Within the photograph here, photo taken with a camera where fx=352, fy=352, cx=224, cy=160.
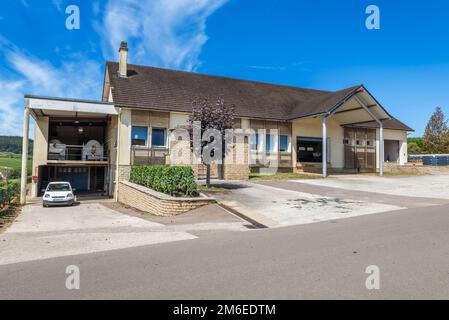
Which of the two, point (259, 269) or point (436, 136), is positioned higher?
point (436, 136)

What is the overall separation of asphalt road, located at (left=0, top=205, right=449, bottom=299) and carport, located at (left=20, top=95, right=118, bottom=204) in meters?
15.9

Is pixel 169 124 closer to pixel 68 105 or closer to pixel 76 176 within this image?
pixel 68 105

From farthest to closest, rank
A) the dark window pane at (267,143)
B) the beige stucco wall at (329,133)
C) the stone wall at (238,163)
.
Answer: the beige stucco wall at (329,133)
the dark window pane at (267,143)
the stone wall at (238,163)

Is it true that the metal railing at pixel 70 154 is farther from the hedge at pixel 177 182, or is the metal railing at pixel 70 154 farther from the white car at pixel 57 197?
the hedge at pixel 177 182

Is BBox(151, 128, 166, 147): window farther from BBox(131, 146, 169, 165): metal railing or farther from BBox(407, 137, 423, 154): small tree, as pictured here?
BBox(407, 137, 423, 154): small tree

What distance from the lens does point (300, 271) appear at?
5.40 metres

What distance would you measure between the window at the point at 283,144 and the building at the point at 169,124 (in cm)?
8

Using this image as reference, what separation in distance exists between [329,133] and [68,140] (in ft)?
76.7

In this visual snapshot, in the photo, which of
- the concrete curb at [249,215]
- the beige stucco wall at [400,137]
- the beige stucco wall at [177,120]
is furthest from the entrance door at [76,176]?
the beige stucco wall at [400,137]

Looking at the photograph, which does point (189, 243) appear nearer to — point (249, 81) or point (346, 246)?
point (346, 246)

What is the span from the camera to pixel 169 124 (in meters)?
23.8

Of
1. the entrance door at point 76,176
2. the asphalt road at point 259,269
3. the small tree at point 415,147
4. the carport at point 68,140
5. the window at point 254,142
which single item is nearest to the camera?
the asphalt road at point 259,269

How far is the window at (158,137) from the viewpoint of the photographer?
2339cm

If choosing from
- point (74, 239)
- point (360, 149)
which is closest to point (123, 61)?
point (74, 239)
